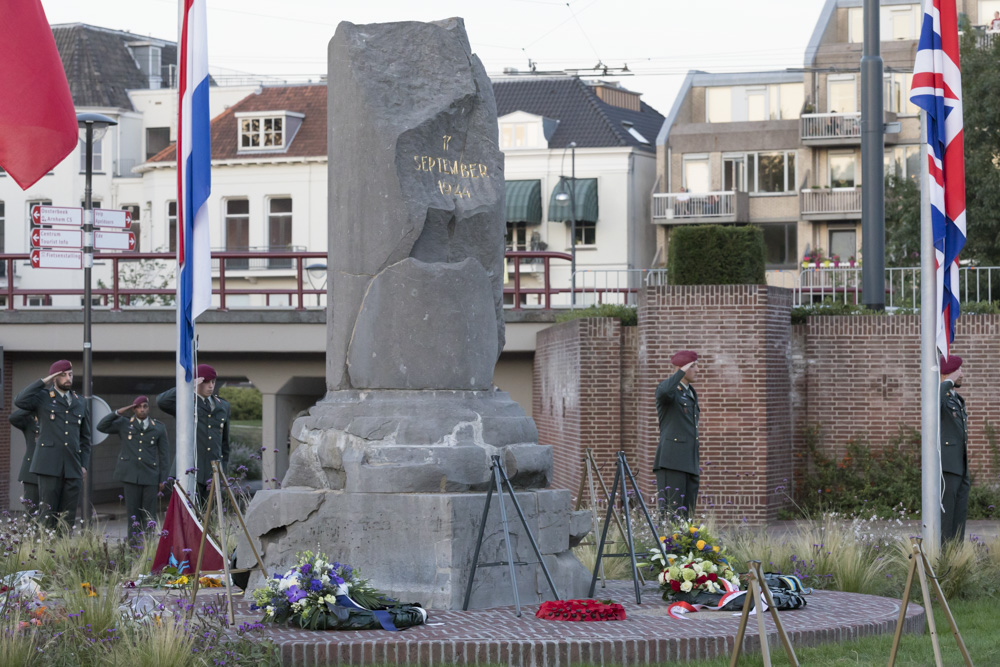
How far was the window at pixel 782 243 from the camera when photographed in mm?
51594

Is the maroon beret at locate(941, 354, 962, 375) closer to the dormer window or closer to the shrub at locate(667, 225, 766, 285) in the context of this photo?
the shrub at locate(667, 225, 766, 285)

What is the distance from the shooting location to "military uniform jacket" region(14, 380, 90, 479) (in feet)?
46.0

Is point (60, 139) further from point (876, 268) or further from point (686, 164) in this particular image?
point (686, 164)

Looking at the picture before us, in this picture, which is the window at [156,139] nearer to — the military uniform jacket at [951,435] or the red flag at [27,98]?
the military uniform jacket at [951,435]

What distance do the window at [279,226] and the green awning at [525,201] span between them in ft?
26.0

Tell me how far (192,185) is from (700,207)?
41335 millimetres

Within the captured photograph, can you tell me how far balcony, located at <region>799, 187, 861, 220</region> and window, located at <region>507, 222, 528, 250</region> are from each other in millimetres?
10182

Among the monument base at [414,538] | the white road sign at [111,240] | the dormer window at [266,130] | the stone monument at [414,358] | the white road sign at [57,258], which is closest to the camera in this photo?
the monument base at [414,538]

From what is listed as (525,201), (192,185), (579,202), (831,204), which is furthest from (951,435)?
(831,204)

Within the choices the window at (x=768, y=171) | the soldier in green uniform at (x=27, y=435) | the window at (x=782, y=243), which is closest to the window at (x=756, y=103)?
the window at (x=768, y=171)

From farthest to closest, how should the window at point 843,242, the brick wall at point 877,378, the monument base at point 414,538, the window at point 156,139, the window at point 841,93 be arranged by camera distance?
the window at point 156,139 < the window at point 841,93 < the window at point 843,242 < the brick wall at point 877,378 < the monument base at point 414,538

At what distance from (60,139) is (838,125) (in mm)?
46650

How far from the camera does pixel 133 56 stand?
55.5 m

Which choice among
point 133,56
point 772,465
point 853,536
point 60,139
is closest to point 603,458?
point 772,465
